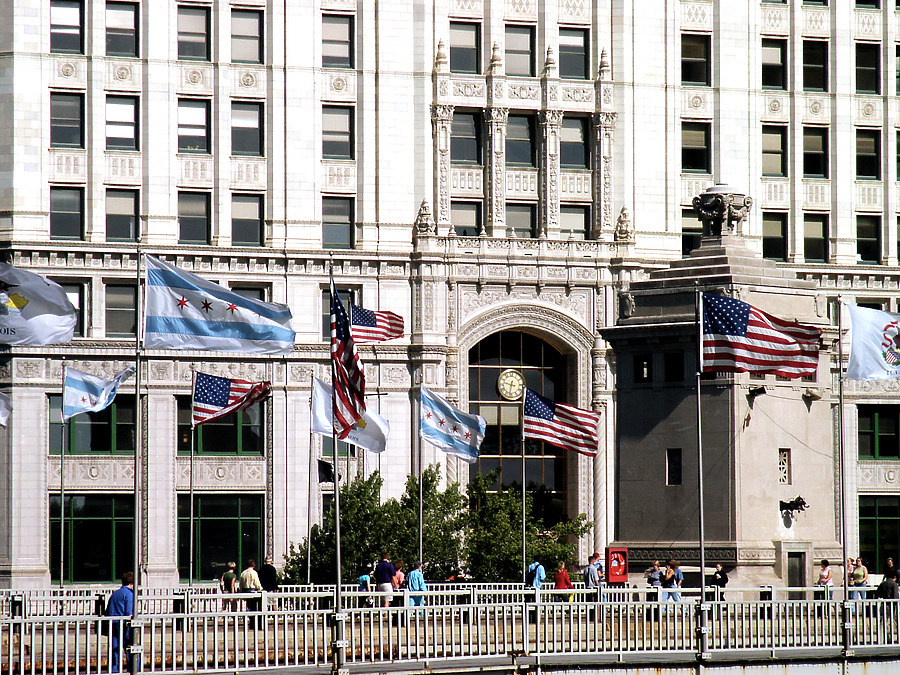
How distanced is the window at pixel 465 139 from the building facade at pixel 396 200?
5.9 inches

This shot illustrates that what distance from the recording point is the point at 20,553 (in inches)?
2505

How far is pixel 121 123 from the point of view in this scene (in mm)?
67250

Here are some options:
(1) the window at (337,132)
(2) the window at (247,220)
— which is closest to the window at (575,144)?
(1) the window at (337,132)

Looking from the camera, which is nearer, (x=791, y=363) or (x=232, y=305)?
(x=232, y=305)

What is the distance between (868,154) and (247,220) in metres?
27.2

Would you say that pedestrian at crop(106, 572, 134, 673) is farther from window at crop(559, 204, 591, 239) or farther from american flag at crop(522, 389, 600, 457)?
window at crop(559, 204, 591, 239)

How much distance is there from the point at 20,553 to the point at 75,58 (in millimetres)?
18897

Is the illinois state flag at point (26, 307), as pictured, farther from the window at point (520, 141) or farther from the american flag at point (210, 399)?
the window at point (520, 141)

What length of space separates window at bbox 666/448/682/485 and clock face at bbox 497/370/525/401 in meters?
28.7

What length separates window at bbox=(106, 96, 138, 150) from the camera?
67.1 metres

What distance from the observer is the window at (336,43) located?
69688 mm

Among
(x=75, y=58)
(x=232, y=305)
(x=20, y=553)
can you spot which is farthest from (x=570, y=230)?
(x=232, y=305)

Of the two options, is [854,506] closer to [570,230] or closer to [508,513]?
[570,230]

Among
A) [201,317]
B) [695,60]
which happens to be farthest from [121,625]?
[695,60]
